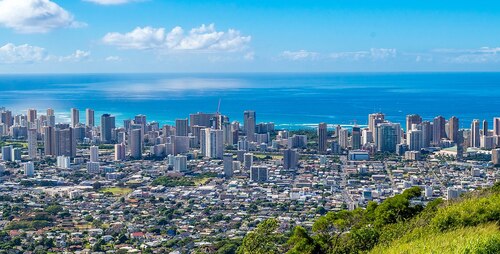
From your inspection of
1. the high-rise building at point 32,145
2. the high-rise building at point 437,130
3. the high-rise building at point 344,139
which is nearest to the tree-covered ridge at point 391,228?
the high-rise building at point 344,139

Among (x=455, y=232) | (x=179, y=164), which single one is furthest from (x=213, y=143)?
(x=455, y=232)

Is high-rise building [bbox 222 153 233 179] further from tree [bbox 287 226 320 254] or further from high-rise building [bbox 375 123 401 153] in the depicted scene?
tree [bbox 287 226 320 254]

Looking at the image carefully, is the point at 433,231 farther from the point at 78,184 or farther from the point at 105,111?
the point at 105,111

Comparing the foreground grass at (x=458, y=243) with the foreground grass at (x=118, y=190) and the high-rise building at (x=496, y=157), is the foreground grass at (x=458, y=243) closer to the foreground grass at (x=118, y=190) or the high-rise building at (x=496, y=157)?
the foreground grass at (x=118, y=190)

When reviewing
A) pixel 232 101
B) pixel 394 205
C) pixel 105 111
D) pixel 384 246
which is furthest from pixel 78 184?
pixel 232 101

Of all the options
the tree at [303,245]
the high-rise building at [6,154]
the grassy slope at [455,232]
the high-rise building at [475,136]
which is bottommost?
the high-rise building at [6,154]

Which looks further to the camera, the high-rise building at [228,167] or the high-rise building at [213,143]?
the high-rise building at [213,143]

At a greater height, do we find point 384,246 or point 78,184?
point 384,246
